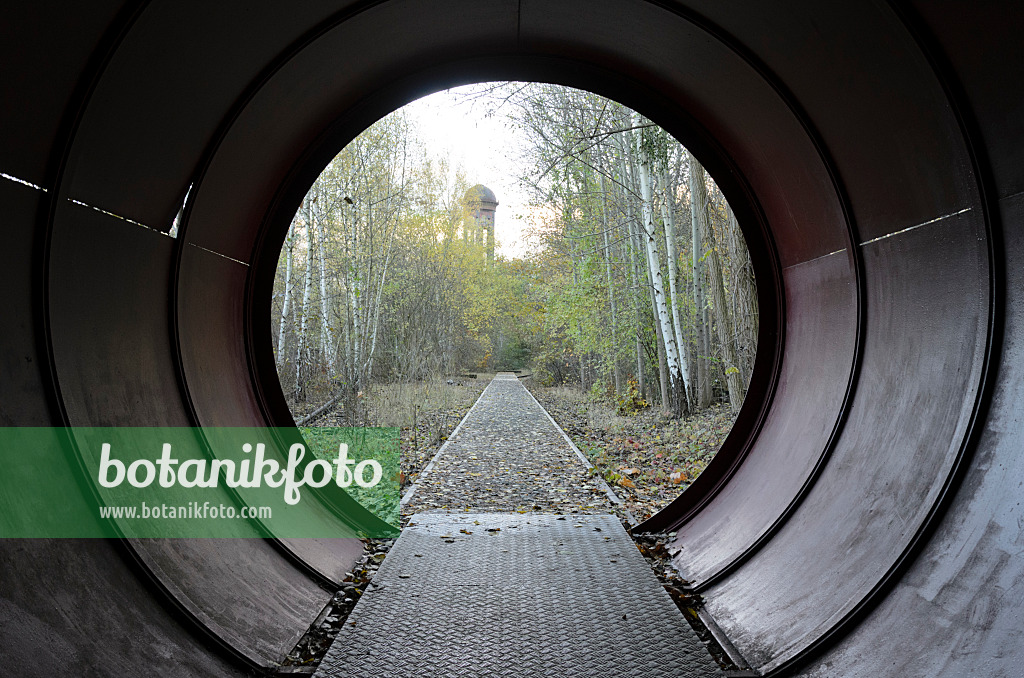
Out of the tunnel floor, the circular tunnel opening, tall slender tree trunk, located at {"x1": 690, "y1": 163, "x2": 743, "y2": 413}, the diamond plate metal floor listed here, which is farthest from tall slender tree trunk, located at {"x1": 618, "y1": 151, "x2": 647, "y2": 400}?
the diamond plate metal floor

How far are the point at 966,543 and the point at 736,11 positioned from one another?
3.27 metres

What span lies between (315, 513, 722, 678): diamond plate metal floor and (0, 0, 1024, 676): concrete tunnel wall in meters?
0.42

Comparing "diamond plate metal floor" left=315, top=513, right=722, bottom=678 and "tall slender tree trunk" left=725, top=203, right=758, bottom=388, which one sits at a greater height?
"tall slender tree trunk" left=725, top=203, right=758, bottom=388

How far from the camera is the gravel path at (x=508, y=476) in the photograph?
8008 millimetres

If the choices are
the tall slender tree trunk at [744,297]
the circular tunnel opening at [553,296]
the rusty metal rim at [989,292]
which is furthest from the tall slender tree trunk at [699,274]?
the rusty metal rim at [989,292]

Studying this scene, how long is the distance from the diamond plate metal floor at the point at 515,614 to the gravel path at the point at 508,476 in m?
1.57

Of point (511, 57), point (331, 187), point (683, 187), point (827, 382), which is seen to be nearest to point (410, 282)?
point (331, 187)

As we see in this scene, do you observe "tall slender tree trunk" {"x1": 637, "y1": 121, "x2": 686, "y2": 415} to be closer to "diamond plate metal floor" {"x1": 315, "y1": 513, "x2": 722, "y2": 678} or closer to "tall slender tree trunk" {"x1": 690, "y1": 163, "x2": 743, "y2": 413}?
"tall slender tree trunk" {"x1": 690, "y1": 163, "x2": 743, "y2": 413}

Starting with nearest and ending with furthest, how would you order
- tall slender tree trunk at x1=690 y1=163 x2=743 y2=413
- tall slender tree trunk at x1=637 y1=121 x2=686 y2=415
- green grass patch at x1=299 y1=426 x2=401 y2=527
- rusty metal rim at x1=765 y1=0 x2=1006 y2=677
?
1. rusty metal rim at x1=765 y1=0 x2=1006 y2=677
2. green grass patch at x1=299 y1=426 x2=401 y2=527
3. tall slender tree trunk at x1=690 y1=163 x2=743 y2=413
4. tall slender tree trunk at x1=637 y1=121 x2=686 y2=415

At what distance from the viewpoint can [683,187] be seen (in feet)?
55.7

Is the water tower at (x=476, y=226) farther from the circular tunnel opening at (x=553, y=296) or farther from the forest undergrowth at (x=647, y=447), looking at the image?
the forest undergrowth at (x=647, y=447)

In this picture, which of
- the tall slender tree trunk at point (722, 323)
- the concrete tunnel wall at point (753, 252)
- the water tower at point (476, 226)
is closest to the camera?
the concrete tunnel wall at point (753, 252)

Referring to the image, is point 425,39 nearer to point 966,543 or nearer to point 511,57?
point 511,57

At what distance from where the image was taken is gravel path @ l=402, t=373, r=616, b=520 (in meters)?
8.01
